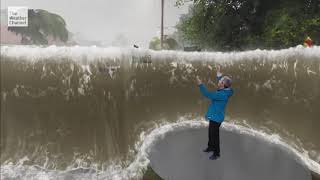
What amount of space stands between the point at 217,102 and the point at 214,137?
498mm

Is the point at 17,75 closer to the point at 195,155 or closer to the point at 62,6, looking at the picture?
the point at 195,155

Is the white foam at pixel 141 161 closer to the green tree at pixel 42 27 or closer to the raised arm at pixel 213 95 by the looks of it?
the raised arm at pixel 213 95

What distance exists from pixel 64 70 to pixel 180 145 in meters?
2.04

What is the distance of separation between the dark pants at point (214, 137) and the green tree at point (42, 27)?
1576 centimetres

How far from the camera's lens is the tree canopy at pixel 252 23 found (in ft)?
29.7

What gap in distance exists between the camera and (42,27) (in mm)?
22516

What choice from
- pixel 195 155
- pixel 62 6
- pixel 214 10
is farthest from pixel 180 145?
pixel 62 6

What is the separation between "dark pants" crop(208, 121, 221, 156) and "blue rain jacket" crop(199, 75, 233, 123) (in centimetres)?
8

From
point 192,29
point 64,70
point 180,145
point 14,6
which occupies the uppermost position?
point 14,6

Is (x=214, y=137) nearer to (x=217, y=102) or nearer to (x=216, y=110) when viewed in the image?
(x=216, y=110)

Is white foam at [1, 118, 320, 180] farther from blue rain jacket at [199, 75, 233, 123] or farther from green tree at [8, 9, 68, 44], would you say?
green tree at [8, 9, 68, 44]

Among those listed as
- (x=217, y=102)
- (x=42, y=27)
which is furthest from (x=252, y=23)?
(x=42, y=27)

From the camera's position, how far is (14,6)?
1528 centimetres

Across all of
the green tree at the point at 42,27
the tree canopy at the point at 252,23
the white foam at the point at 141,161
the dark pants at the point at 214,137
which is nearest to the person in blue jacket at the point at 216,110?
the dark pants at the point at 214,137
